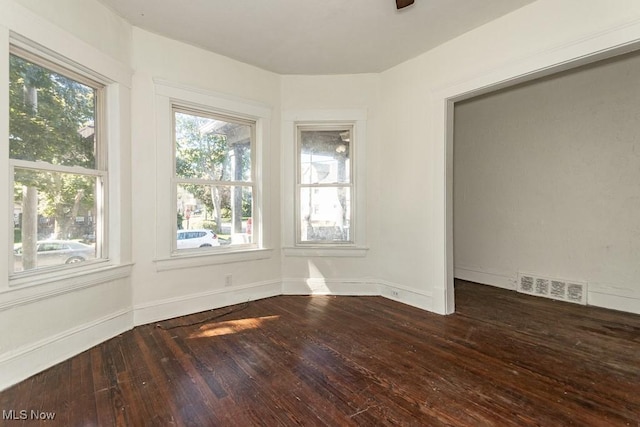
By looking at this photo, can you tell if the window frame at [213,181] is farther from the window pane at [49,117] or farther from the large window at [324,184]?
the window pane at [49,117]

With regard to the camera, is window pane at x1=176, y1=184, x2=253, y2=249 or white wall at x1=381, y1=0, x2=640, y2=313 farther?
window pane at x1=176, y1=184, x2=253, y2=249

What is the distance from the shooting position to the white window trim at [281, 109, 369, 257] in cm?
399

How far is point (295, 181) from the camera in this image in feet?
13.3

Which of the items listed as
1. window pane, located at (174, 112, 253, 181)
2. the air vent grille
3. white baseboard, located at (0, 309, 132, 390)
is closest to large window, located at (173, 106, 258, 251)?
window pane, located at (174, 112, 253, 181)

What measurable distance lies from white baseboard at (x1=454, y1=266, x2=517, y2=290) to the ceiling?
3.28m

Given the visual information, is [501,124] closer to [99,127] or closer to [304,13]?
[304,13]

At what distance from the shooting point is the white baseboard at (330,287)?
4.02m

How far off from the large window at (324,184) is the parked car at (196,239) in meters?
1.07

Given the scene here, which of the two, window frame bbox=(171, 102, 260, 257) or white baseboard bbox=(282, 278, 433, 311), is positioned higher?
window frame bbox=(171, 102, 260, 257)

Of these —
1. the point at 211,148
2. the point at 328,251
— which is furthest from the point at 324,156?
the point at 211,148

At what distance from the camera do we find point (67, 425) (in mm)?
1625

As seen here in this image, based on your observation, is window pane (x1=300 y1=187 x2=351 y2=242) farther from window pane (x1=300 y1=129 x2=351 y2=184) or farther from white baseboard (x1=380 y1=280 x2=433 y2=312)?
white baseboard (x1=380 y1=280 x2=433 y2=312)

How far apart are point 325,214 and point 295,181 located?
59 centimetres

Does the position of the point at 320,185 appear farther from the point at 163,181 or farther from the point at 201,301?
the point at 201,301
